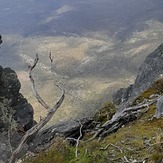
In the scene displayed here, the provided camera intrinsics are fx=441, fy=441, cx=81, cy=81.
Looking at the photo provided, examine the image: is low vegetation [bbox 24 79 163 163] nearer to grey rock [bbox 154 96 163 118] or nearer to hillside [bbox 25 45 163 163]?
hillside [bbox 25 45 163 163]

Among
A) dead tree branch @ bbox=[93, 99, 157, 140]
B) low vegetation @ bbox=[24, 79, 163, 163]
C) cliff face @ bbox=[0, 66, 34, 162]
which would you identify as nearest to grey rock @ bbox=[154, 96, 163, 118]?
low vegetation @ bbox=[24, 79, 163, 163]

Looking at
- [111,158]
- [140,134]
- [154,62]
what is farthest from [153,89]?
[154,62]

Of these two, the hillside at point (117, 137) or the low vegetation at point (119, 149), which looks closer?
the low vegetation at point (119, 149)

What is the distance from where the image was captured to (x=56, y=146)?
1288 centimetres

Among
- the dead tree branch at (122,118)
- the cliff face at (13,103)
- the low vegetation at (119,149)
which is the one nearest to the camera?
the low vegetation at (119,149)

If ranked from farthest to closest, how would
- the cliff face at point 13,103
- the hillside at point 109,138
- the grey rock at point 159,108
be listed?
the cliff face at point 13,103, the grey rock at point 159,108, the hillside at point 109,138

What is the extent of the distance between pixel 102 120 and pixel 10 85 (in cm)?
2504

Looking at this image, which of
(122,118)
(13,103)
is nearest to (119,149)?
(122,118)

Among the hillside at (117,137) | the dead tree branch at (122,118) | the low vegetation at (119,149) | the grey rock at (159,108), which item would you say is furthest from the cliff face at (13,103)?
the low vegetation at (119,149)

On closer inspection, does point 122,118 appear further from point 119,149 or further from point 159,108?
point 119,149

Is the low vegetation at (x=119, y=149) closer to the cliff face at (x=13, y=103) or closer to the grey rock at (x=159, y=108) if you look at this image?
the grey rock at (x=159, y=108)

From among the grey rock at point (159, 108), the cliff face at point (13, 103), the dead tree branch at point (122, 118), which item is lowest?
the cliff face at point (13, 103)

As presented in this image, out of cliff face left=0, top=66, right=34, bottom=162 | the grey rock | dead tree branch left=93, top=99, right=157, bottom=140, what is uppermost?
the grey rock

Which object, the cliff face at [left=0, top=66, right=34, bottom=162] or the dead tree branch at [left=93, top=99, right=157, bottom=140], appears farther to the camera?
the cliff face at [left=0, top=66, right=34, bottom=162]
